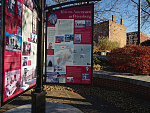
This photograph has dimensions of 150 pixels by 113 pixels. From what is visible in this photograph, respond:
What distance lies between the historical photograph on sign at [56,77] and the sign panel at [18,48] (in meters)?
0.49

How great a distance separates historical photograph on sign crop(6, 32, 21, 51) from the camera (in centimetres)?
159

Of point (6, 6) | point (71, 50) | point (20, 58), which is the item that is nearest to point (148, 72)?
point (71, 50)

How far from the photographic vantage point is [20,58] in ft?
6.36

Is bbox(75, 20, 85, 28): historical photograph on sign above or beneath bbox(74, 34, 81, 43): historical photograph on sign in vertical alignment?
above

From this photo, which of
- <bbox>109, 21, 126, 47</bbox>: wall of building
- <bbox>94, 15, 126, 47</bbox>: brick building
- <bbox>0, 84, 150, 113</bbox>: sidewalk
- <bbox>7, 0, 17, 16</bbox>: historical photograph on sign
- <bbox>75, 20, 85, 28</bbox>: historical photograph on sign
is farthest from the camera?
<bbox>109, 21, 126, 47</bbox>: wall of building

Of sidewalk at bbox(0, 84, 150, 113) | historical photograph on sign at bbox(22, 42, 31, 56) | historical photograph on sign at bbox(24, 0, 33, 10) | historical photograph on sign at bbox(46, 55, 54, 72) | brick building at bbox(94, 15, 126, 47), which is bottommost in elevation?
sidewalk at bbox(0, 84, 150, 113)

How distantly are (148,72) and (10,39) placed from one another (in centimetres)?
661

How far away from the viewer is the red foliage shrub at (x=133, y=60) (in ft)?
18.6

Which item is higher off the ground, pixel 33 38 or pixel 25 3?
pixel 25 3

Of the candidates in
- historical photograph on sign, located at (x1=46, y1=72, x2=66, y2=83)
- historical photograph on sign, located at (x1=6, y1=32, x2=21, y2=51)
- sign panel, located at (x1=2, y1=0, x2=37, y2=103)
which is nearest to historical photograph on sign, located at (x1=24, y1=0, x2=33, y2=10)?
sign panel, located at (x1=2, y1=0, x2=37, y2=103)

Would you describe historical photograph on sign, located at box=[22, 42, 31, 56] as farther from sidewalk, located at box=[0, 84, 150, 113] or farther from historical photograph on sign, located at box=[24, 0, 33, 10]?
sidewalk, located at box=[0, 84, 150, 113]

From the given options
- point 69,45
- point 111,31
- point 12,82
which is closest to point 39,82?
point 12,82

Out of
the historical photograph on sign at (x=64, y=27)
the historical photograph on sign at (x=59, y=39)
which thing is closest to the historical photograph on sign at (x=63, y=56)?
the historical photograph on sign at (x=59, y=39)

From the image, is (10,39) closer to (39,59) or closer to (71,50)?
(39,59)
